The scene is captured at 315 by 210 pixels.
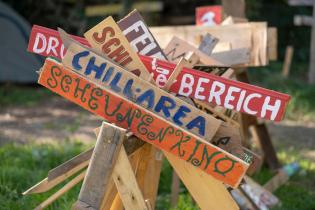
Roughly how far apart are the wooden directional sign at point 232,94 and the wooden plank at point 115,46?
0.17m

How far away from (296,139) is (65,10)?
Result: 19.4 ft

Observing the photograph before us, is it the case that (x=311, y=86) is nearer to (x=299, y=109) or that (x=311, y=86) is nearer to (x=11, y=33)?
(x=299, y=109)

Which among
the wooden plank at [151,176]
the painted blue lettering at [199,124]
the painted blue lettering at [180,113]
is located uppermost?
the painted blue lettering at [180,113]

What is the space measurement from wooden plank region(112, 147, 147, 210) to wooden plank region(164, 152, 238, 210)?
7.0 inches

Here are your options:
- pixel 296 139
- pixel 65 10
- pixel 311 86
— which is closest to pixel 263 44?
pixel 296 139

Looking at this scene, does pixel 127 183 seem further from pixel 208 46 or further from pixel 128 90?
pixel 208 46

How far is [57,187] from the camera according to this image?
4254 millimetres

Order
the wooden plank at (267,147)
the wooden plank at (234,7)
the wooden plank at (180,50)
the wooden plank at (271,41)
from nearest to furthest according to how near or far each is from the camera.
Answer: the wooden plank at (180,50)
the wooden plank at (271,41)
the wooden plank at (234,7)
the wooden plank at (267,147)

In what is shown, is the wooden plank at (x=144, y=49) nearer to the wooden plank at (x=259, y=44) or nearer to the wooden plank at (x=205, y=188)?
the wooden plank at (x=205, y=188)

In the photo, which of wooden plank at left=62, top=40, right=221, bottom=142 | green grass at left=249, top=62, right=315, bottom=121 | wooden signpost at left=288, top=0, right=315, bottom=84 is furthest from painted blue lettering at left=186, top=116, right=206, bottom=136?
wooden signpost at left=288, top=0, right=315, bottom=84

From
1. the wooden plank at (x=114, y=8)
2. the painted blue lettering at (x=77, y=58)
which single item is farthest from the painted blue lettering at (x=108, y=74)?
the wooden plank at (x=114, y=8)

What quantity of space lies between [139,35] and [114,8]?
779 cm

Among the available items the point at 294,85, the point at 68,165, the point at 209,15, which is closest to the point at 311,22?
the point at 294,85

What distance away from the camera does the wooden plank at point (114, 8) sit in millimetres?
10148
